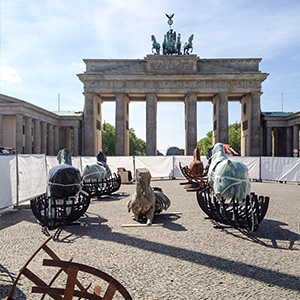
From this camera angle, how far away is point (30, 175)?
44.4ft

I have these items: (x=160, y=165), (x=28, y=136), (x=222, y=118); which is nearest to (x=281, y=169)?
(x=160, y=165)

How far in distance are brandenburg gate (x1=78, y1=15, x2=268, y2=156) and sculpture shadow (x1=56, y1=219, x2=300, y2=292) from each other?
38.0 metres

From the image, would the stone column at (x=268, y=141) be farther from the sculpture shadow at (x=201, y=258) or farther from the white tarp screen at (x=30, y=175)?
the sculpture shadow at (x=201, y=258)

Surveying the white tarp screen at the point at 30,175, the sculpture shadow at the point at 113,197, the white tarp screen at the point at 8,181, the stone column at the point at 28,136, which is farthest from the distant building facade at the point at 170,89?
the white tarp screen at the point at 8,181

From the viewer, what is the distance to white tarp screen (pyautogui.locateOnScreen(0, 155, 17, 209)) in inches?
433

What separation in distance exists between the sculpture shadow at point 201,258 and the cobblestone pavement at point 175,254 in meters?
0.01

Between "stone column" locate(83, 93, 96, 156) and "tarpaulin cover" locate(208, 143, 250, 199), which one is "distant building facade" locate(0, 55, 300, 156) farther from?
"tarpaulin cover" locate(208, 143, 250, 199)

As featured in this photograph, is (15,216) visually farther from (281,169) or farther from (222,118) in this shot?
(222,118)

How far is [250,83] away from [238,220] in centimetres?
4243

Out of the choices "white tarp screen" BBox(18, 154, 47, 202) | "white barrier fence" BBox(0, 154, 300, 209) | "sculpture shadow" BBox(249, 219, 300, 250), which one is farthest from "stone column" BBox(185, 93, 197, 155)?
"sculpture shadow" BBox(249, 219, 300, 250)

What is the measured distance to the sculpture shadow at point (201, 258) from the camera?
196 inches

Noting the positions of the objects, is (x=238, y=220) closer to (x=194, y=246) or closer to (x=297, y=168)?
(x=194, y=246)

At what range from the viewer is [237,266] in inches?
220

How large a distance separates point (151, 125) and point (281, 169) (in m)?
26.3
